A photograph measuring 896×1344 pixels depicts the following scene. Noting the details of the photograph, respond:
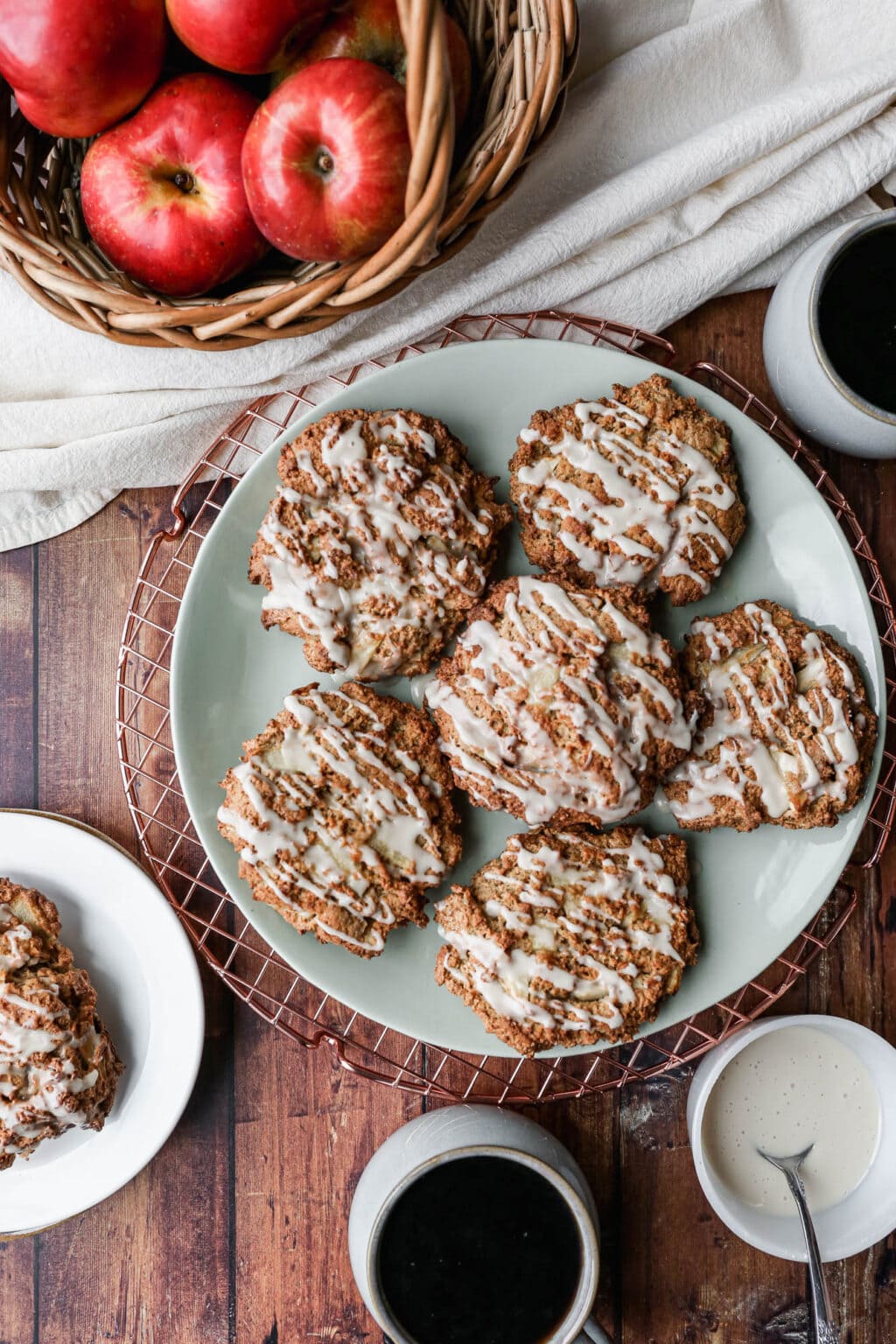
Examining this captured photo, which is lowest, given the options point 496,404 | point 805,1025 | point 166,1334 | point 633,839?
point 166,1334

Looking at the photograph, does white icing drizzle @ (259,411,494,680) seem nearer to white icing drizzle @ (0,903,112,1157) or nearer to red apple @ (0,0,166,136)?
red apple @ (0,0,166,136)

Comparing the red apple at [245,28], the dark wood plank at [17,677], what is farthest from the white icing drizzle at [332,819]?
the red apple at [245,28]

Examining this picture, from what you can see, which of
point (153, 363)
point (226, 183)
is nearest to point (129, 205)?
point (226, 183)

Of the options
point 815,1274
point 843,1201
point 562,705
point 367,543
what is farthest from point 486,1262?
point 367,543

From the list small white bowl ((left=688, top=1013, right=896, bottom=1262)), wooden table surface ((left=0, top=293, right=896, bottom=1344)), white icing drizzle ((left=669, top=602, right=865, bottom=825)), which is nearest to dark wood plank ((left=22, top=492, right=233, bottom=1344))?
wooden table surface ((left=0, top=293, right=896, bottom=1344))

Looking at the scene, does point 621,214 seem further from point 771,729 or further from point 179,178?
point 771,729

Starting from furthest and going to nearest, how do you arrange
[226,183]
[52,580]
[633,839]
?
[52,580] → [633,839] → [226,183]

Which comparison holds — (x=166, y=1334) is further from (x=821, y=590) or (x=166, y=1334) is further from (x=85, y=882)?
(x=821, y=590)
